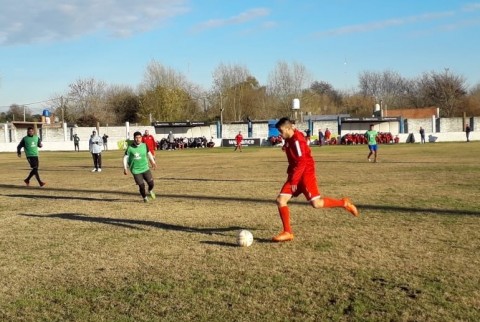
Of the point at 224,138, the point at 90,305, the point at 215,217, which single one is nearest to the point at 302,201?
the point at 215,217

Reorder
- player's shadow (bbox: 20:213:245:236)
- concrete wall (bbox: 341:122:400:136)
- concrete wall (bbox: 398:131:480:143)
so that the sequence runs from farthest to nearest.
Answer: concrete wall (bbox: 341:122:400:136), concrete wall (bbox: 398:131:480:143), player's shadow (bbox: 20:213:245:236)

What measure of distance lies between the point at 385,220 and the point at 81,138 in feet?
181

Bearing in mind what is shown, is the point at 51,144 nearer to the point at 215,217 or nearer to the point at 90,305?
the point at 215,217

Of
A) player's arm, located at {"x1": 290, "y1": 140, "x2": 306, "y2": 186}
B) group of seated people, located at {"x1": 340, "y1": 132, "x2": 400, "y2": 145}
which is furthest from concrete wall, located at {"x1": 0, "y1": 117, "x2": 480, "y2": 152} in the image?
player's arm, located at {"x1": 290, "y1": 140, "x2": 306, "y2": 186}

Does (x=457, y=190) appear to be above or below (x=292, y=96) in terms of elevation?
below

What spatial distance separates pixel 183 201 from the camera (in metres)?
12.1

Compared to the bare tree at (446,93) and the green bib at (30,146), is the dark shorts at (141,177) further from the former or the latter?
the bare tree at (446,93)

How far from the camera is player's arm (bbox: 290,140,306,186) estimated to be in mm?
7672

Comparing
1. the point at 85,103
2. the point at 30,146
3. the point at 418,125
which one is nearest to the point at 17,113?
the point at 85,103

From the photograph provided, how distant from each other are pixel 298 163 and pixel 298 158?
3.1 inches

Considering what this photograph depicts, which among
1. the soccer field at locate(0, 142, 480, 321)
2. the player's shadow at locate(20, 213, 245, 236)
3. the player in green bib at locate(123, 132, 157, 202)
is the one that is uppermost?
the player in green bib at locate(123, 132, 157, 202)

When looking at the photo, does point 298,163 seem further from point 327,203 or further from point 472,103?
point 472,103

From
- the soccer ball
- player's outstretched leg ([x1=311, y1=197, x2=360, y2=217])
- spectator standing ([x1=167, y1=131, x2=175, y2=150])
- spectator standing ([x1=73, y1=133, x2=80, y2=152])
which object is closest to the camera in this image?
the soccer ball

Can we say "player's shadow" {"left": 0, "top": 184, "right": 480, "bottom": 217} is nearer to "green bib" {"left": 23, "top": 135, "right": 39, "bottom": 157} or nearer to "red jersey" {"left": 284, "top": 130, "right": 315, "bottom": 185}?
"green bib" {"left": 23, "top": 135, "right": 39, "bottom": 157}
